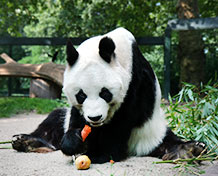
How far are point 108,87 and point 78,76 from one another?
24 centimetres

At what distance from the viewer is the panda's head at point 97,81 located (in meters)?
2.16

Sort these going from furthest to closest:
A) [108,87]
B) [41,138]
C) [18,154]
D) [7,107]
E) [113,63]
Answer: [7,107] → [41,138] → [18,154] → [113,63] → [108,87]

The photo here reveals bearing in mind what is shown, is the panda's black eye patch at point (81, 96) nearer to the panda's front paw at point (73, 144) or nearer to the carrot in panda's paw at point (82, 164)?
the panda's front paw at point (73, 144)

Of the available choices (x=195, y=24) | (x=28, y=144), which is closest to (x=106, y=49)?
(x=28, y=144)

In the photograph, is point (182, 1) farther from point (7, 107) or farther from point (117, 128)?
point (117, 128)

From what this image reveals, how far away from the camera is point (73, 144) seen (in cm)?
243

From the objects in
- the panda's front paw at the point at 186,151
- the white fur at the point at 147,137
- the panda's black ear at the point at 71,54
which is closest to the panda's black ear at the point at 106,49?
the panda's black ear at the point at 71,54

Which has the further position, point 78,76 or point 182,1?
point 182,1

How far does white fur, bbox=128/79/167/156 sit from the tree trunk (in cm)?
529

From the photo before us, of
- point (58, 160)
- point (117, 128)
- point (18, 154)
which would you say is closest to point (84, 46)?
point (117, 128)

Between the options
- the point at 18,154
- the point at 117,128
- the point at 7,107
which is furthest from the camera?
the point at 7,107

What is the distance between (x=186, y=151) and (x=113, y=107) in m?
0.77

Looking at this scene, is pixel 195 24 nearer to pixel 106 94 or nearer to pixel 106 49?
pixel 106 49

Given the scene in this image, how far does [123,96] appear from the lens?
236cm
